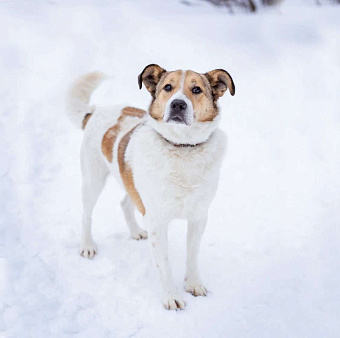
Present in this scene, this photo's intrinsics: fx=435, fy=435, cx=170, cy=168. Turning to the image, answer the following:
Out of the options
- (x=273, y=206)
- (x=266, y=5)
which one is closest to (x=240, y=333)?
(x=273, y=206)

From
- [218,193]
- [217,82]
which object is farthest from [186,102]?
[218,193]

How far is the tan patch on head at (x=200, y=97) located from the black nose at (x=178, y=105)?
0.37 ft

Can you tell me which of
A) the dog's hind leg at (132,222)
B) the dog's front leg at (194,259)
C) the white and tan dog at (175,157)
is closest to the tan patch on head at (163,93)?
the white and tan dog at (175,157)

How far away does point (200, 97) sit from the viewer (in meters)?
3.21

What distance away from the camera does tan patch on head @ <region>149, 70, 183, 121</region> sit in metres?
A: 3.21

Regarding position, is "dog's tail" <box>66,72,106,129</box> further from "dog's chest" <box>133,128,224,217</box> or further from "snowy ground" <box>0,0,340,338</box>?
"dog's chest" <box>133,128,224,217</box>

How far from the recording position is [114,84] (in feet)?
25.0

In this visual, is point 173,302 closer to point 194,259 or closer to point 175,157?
point 194,259

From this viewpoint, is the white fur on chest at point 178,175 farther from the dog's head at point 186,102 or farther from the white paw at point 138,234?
the white paw at point 138,234

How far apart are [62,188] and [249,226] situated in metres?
2.25

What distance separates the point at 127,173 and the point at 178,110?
85cm

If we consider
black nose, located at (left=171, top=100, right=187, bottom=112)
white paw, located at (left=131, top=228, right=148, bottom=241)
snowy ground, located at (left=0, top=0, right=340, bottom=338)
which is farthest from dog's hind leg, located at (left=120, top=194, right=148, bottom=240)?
black nose, located at (left=171, top=100, right=187, bottom=112)

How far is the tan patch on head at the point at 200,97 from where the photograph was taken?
3172 mm

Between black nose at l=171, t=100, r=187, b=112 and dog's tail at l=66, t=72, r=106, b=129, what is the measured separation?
1.54 metres
